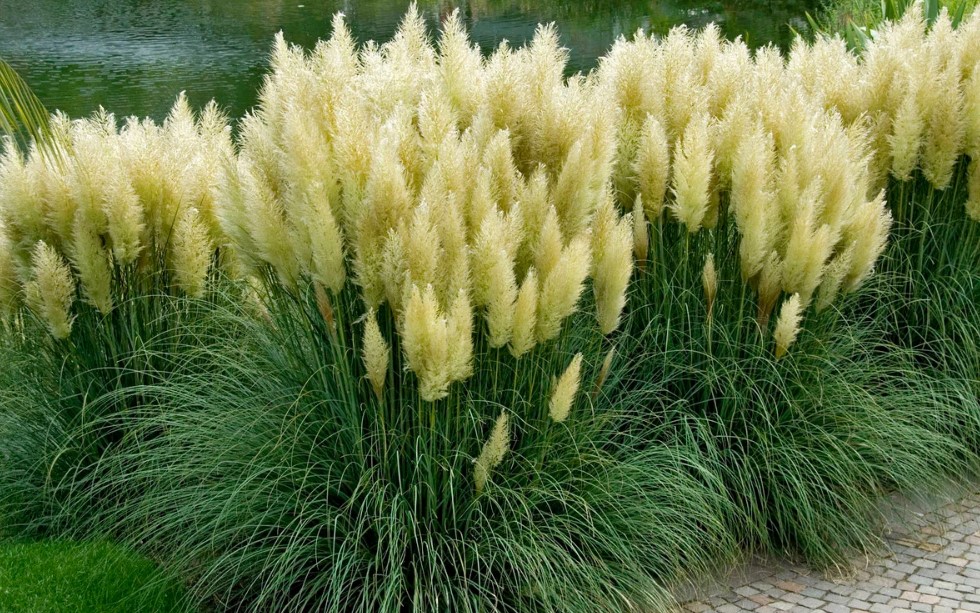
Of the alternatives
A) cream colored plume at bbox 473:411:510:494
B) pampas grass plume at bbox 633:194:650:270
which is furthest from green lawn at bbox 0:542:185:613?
pampas grass plume at bbox 633:194:650:270

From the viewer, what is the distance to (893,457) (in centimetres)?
422

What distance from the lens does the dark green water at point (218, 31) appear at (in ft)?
60.1

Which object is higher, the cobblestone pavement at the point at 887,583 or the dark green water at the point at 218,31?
the dark green water at the point at 218,31

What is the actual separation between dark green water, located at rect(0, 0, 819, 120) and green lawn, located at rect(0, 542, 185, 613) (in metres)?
13.0

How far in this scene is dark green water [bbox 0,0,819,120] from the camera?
18328mm

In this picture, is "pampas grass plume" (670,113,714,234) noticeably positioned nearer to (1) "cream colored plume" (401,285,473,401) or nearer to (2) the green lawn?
(1) "cream colored plume" (401,285,473,401)

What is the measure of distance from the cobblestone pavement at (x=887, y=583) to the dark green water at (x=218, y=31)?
44.5 ft

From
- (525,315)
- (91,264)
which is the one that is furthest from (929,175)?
(91,264)

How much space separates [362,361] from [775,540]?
1.99 metres

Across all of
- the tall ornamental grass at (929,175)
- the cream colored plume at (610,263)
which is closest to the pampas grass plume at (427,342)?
the cream colored plume at (610,263)

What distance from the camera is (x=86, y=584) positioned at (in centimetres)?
373

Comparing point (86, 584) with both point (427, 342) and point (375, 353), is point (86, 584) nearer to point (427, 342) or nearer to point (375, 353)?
point (375, 353)

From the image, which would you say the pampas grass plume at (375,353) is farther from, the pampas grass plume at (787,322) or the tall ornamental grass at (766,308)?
the pampas grass plume at (787,322)

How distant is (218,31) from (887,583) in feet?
76.7
